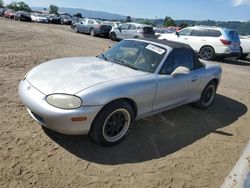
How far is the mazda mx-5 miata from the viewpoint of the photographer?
12.1 feet

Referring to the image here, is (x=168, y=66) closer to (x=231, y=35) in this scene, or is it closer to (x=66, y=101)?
(x=66, y=101)

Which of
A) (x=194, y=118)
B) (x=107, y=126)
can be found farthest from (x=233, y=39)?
(x=107, y=126)

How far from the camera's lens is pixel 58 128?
3.72 m

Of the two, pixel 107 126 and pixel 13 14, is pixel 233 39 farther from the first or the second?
pixel 13 14

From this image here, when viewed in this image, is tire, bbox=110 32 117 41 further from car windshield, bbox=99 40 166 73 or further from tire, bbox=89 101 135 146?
tire, bbox=89 101 135 146

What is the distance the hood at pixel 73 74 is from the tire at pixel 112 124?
41cm

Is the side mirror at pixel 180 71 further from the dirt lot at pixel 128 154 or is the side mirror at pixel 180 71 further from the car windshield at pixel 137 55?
the dirt lot at pixel 128 154

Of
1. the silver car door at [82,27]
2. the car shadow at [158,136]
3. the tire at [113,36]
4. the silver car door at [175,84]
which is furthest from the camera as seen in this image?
the silver car door at [82,27]

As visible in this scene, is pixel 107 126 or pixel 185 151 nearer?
pixel 107 126

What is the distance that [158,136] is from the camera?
15.6ft

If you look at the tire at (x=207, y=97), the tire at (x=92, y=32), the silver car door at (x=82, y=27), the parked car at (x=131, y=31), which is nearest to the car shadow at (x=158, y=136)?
the tire at (x=207, y=97)

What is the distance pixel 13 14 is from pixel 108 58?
134 feet

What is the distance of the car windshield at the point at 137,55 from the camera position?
487cm

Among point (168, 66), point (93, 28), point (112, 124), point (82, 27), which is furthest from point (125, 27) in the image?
point (112, 124)
